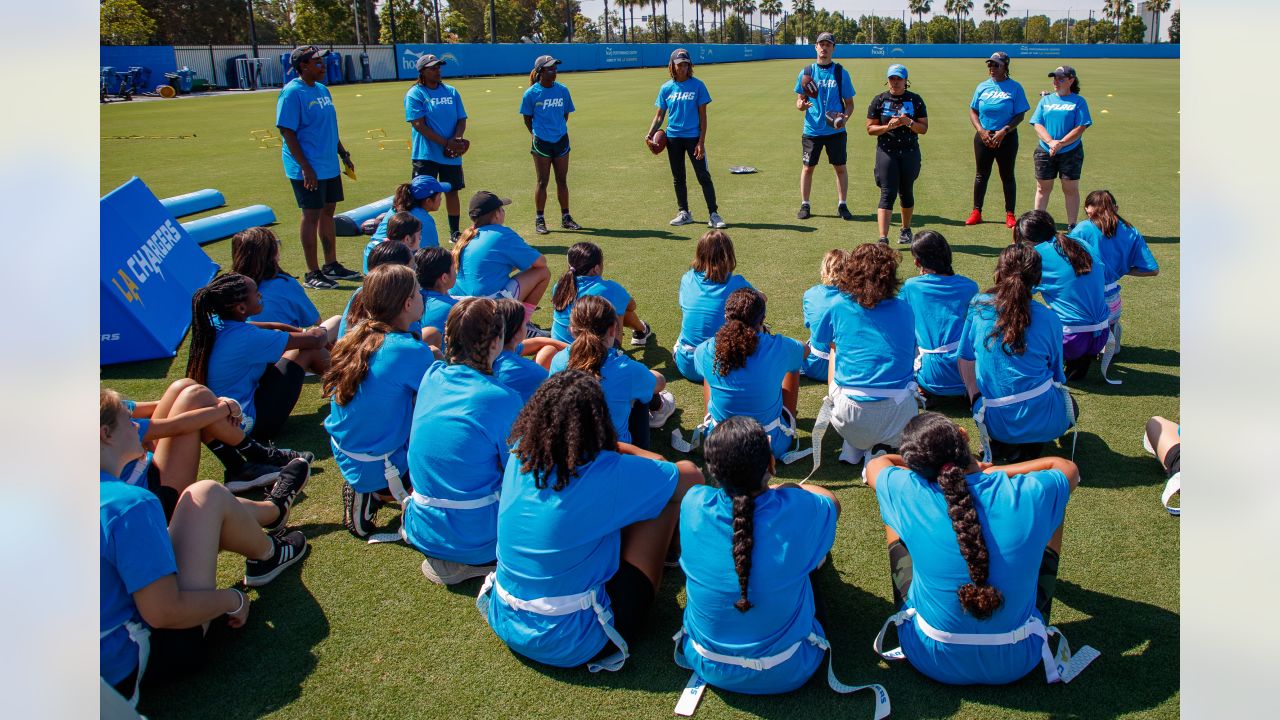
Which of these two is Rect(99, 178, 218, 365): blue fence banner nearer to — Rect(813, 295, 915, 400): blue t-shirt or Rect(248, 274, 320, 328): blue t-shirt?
Rect(248, 274, 320, 328): blue t-shirt

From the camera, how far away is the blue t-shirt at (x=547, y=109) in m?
10.3

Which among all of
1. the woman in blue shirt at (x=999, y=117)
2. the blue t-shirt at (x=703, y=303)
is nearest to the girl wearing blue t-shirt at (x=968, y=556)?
the blue t-shirt at (x=703, y=303)

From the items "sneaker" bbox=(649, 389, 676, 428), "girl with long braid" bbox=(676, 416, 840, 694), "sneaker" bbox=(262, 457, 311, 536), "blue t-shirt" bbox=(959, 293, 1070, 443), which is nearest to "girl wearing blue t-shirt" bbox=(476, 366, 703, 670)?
"girl with long braid" bbox=(676, 416, 840, 694)

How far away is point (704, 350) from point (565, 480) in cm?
Result: 190

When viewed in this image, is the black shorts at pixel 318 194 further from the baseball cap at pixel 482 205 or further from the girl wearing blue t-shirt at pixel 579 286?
the girl wearing blue t-shirt at pixel 579 286

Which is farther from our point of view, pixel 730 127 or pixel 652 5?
pixel 652 5


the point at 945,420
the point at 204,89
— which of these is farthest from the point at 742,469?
the point at 204,89

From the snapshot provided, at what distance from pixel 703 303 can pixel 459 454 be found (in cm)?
246

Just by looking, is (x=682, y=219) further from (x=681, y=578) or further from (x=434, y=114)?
(x=681, y=578)

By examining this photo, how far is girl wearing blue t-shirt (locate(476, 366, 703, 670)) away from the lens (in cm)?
330

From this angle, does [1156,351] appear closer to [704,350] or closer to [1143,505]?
[1143,505]

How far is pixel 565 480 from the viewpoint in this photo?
3.28 meters

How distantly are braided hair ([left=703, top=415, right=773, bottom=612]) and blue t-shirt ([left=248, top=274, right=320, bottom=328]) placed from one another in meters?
4.01

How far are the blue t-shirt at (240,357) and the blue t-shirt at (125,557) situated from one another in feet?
6.42
